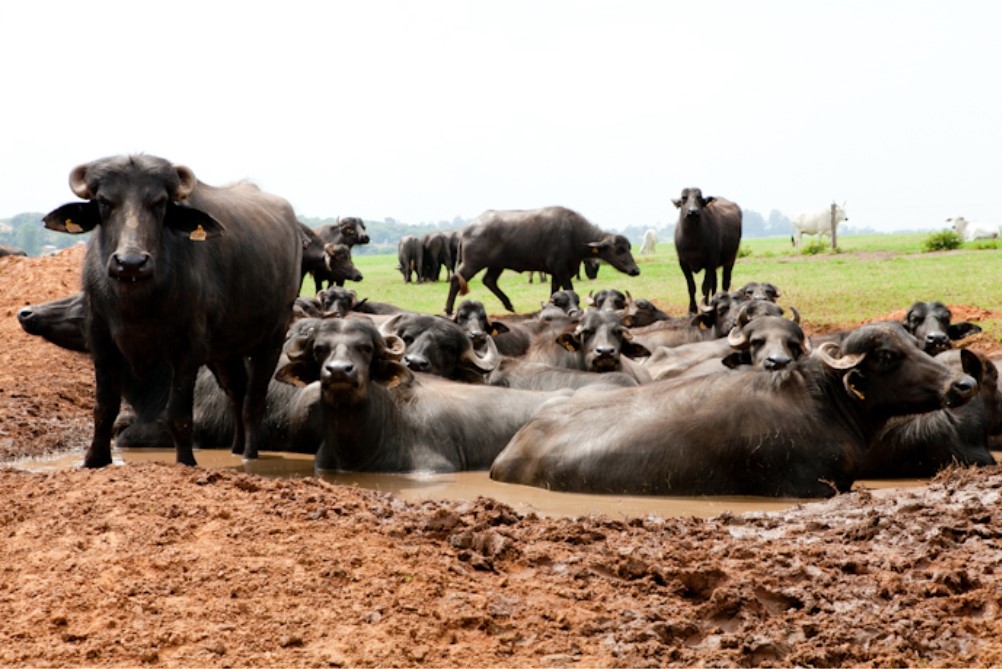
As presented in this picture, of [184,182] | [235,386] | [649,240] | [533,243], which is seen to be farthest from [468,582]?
A: [649,240]

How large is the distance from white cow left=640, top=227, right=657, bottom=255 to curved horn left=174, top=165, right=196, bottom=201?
230 feet

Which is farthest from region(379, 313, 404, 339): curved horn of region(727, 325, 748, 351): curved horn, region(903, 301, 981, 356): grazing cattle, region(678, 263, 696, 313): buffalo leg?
region(678, 263, 696, 313): buffalo leg

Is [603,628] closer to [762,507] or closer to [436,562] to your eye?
[436,562]

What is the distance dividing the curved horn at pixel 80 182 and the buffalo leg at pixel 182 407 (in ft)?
4.35

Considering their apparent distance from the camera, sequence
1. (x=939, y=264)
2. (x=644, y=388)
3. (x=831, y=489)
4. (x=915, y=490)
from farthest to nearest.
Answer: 1. (x=939, y=264)
2. (x=644, y=388)
3. (x=831, y=489)
4. (x=915, y=490)

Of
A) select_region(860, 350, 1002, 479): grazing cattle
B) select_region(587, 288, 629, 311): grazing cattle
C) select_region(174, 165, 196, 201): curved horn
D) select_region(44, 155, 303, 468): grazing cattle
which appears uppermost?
select_region(174, 165, 196, 201): curved horn

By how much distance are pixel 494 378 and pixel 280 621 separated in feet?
25.2

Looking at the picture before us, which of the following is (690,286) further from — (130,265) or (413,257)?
(413,257)

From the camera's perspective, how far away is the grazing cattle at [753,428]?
8672mm

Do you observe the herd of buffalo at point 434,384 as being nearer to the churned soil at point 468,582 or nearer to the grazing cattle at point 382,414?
the grazing cattle at point 382,414

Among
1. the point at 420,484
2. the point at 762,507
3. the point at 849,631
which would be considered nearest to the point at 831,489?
the point at 762,507

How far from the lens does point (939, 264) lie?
30.3 metres

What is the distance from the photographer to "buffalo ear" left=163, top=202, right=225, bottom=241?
9094 mm

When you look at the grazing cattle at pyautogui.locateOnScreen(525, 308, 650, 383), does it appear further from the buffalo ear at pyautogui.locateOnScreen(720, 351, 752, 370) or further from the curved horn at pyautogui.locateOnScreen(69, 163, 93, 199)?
the curved horn at pyautogui.locateOnScreen(69, 163, 93, 199)
